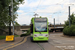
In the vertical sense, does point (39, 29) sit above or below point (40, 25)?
below

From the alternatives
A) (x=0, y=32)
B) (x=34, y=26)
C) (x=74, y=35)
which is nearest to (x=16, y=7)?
(x=34, y=26)

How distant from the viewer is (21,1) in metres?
21.2

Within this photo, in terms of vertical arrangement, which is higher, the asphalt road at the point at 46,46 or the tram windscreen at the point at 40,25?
the tram windscreen at the point at 40,25

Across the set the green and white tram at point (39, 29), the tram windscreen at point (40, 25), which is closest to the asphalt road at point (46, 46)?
the green and white tram at point (39, 29)

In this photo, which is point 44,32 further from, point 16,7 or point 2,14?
point 16,7

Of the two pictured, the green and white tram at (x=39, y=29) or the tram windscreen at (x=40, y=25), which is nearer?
the green and white tram at (x=39, y=29)

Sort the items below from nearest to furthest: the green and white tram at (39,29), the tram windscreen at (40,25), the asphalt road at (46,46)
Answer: the asphalt road at (46,46), the green and white tram at (39,29), the tram windscreen at (40,25)

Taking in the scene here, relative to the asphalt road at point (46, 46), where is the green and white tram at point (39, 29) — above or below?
above

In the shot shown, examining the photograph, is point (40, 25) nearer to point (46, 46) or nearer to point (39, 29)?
point (39, 29)

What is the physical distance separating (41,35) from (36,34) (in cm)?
67

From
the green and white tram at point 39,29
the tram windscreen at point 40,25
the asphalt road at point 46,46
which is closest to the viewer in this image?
the asphalt road at point 46,46

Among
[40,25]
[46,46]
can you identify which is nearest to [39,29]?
[40,25]

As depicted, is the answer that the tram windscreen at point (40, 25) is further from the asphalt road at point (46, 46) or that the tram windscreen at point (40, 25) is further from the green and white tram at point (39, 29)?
the asphalt road at point (46, 46)

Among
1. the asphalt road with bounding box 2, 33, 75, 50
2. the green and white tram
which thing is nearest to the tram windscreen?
the green and white tram
